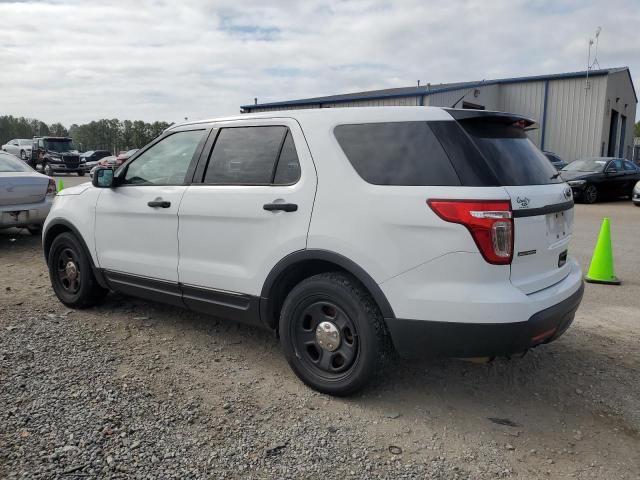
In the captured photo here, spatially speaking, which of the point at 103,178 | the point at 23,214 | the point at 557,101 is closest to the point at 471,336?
the point at 103,178

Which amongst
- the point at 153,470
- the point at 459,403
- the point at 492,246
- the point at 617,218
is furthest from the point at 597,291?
the point at 617,218

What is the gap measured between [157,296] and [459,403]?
95.4 inches

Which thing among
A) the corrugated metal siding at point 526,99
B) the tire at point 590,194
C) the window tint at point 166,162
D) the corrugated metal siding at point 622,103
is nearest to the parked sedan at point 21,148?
the corrugated metal siding at point 526,99

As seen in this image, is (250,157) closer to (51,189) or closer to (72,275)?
(72,275)

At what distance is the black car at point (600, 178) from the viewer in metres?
16.6

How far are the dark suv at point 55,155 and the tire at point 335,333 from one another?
→ 29.0m

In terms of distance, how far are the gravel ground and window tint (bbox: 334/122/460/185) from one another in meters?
1.36

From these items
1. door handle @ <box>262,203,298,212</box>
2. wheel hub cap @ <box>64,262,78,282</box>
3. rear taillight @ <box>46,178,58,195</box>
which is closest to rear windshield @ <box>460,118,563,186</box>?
door handle @ <box>262,203,298,212</box>

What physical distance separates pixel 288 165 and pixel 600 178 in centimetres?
1599

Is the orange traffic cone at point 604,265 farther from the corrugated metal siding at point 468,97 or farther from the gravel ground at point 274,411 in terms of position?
the corrugated metal siding at point 468,97

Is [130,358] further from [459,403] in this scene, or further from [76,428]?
[459,403]

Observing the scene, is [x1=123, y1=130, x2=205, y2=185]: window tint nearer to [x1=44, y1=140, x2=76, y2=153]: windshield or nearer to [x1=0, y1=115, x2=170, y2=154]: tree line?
[x1=44, y1=140, x2=76, y2=153]: windshield

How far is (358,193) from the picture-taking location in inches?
125

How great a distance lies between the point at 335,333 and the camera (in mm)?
3361
